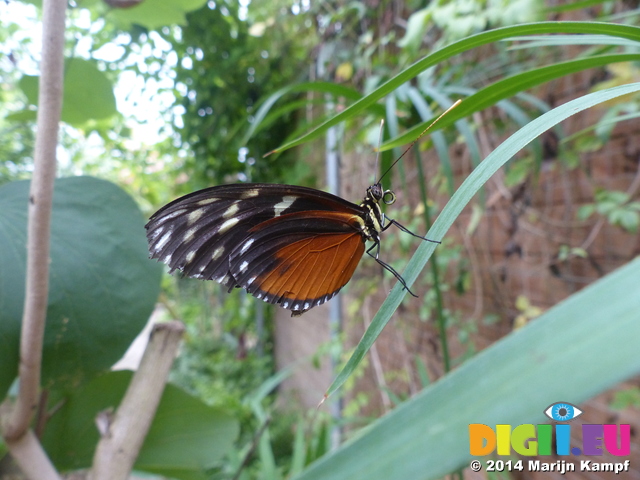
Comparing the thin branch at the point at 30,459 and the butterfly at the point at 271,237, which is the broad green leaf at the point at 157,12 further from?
the thin branch at the point at 30,459

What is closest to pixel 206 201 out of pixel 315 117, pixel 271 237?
pixel 271 237

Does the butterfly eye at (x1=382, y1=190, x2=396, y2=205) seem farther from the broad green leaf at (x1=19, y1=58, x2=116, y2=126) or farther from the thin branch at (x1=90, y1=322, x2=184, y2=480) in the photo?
the broad green leaf at (x1=19, y1=58, x2=116, y2=126)

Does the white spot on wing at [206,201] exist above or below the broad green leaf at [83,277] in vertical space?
above

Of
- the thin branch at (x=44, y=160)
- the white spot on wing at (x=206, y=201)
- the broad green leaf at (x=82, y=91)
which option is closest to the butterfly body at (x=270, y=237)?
the white spot on wing at (x=206, y=201)

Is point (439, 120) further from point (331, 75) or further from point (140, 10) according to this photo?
point (331, 75)

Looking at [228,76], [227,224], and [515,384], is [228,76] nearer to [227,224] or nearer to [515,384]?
[227,224]

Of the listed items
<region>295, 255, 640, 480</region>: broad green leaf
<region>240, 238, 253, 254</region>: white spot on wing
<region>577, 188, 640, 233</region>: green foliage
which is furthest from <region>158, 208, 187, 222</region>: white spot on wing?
<region>577, 188, 640, 233</region>: green foliage

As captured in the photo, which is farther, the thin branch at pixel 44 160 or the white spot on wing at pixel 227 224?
the white spot on wing at pixel 227 224
